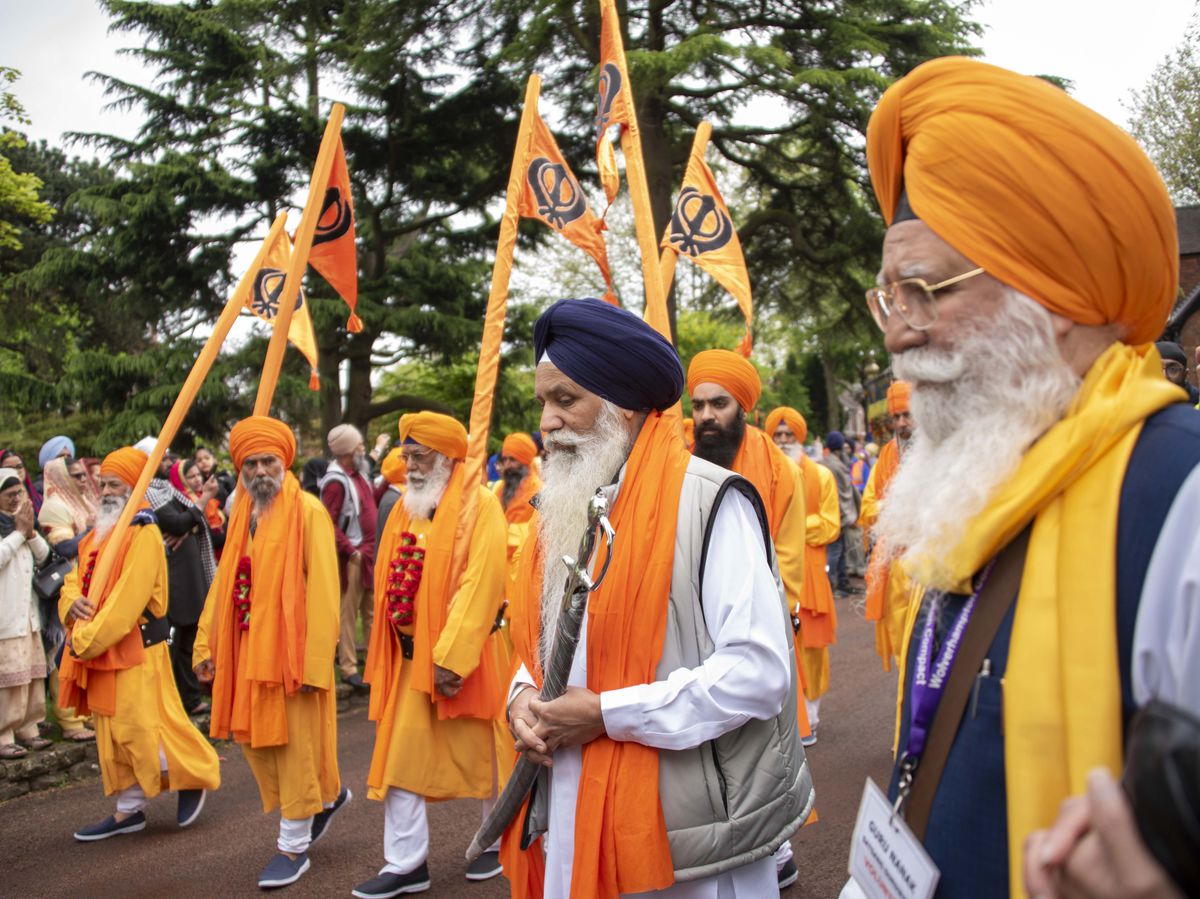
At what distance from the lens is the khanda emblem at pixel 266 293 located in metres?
7.12

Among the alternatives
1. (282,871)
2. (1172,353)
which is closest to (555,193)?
(1172,353)

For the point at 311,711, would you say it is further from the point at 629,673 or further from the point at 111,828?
the point at 629,673

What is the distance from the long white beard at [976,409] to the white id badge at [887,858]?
15.2 inches

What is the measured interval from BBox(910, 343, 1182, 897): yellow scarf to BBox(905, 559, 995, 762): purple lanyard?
136 millimetres

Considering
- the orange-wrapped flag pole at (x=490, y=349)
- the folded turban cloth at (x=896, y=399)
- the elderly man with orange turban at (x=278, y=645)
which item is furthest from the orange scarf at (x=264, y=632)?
the folded turban cloth at (x=896, y=399)

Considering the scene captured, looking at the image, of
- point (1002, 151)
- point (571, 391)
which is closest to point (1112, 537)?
point (1002, 151)

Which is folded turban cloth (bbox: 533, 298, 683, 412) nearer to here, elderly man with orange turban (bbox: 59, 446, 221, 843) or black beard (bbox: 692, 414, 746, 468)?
black beard (bbox: 692, 414, 746, 468)

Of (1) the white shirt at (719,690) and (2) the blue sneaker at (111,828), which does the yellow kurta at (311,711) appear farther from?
(1) the white shirt at (719,690)

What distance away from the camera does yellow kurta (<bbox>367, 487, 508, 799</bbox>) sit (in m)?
4.96

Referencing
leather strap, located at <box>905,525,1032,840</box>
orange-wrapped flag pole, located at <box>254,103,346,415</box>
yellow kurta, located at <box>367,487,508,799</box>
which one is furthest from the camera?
orange-wrapped flag pole, located at <box>254,103,346,415</box>

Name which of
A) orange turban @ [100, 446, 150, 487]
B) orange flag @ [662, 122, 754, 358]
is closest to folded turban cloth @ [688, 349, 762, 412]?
orange flag @ [662, 122, 754, 358]

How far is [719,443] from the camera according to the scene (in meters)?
5.65

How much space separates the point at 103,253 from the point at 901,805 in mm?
20238

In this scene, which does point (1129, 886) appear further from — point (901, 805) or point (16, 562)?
point (16, 562)
